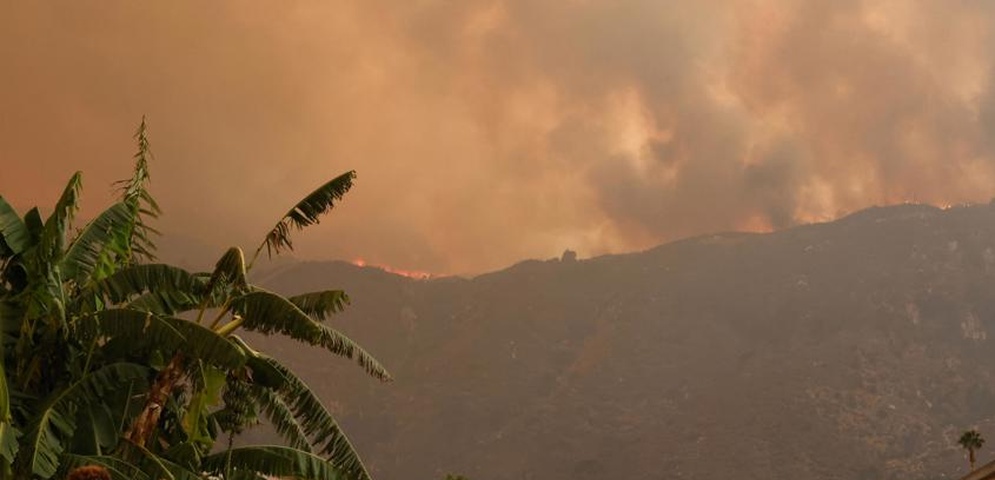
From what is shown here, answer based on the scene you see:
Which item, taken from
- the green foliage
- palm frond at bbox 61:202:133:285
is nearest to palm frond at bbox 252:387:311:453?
the green foliage

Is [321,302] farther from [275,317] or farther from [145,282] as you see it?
[145,282]

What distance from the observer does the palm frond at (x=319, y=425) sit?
1310 cm

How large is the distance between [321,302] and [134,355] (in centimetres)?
272

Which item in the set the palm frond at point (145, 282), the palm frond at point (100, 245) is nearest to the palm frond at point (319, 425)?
the palm frond at point (145, 282)

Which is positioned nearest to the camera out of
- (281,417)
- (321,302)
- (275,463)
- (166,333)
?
(166,333)

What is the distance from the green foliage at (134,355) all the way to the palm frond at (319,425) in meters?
→ 0.02

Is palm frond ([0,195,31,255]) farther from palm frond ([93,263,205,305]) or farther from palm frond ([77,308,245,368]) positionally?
palm frond ([77,308,245,368])

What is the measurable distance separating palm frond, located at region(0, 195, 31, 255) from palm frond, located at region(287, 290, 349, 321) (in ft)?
12.0

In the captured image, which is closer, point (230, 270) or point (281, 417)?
point (230, 270)

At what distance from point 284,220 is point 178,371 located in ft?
9.13

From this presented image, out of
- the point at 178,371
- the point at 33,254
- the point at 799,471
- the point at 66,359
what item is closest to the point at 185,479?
the point at 178,371

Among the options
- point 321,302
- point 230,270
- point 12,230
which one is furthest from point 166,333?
point 321,302

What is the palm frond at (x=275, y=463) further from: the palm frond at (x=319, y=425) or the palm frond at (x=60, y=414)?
the palm frond at (x=60, y=414)

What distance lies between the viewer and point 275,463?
44.1 feet
